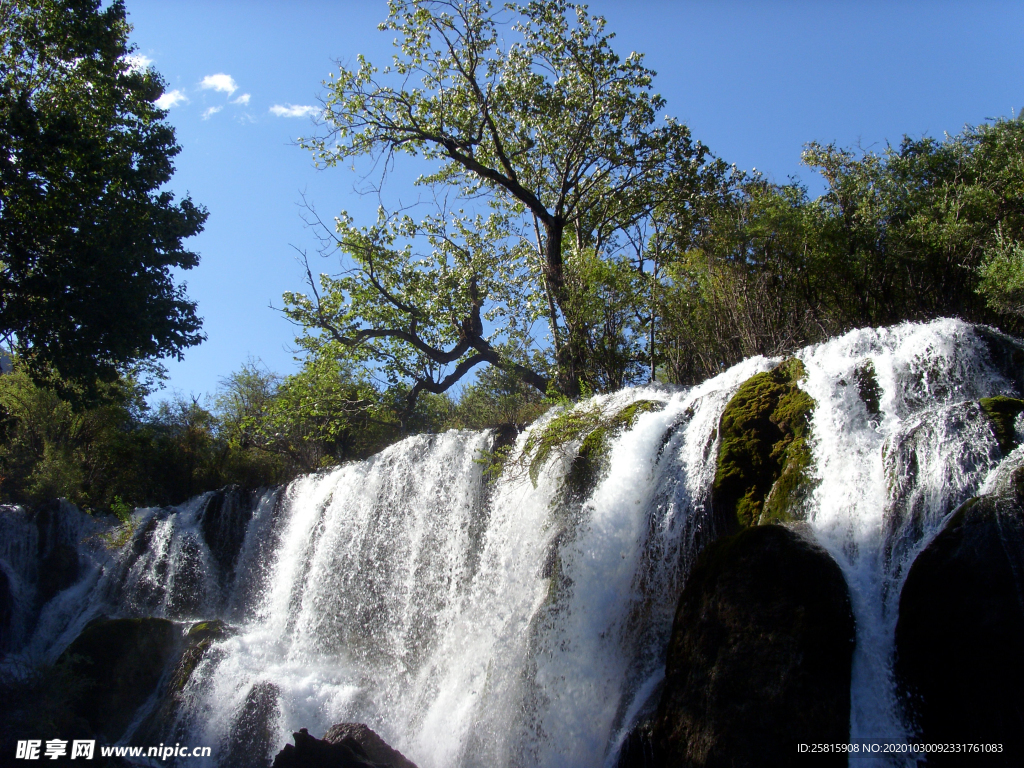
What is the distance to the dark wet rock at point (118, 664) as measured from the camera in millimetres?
11945

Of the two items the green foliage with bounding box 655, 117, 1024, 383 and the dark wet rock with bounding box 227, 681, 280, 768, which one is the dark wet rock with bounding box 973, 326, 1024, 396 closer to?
the green foliage with bounding box 655, 117, 1024, 383

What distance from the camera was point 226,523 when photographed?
1697cm

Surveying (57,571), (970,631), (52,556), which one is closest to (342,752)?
(970,631)

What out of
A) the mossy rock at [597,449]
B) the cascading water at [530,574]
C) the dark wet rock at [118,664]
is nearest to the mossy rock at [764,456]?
the cascading water at [530,574]

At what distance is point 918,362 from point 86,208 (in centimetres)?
1444

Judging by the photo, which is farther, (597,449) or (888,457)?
(597,449)

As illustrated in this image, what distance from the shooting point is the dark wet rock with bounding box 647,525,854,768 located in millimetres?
4805

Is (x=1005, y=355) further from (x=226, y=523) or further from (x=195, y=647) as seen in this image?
(x=226, y=523)

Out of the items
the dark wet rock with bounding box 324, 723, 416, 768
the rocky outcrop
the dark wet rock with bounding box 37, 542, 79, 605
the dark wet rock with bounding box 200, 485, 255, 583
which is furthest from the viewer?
the dark wet rock with bounding box 200, 485, 255, 583

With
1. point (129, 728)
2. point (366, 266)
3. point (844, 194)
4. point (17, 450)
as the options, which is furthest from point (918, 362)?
point (17, 450)

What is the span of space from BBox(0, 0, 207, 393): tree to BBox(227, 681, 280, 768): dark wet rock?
7.08m

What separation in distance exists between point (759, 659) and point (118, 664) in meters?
12.5

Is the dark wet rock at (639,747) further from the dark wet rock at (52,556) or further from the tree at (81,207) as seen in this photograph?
the dark wet rock at (52,556)

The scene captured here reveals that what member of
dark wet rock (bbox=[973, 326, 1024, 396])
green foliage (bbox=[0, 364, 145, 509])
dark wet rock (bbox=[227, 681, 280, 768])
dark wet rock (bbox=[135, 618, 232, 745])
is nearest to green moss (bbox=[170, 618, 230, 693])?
dark wet rock (bbox=[135, 618, 232, 745])
